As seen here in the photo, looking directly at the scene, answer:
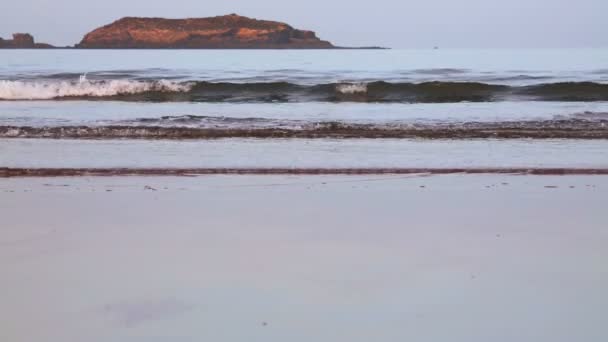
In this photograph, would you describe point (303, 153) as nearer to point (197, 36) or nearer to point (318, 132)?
point (318, 132)

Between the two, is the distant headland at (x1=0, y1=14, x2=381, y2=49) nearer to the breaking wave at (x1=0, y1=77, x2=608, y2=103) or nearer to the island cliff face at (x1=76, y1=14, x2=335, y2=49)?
the island cliff face at (x1=76, y1=14, x2=335, y2=49)

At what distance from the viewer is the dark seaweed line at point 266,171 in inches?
307

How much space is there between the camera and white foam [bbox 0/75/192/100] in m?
21.8

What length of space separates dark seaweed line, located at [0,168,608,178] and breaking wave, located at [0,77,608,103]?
39.4 ft

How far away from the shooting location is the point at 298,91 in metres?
22.4

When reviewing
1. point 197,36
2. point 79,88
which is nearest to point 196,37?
point 197,36

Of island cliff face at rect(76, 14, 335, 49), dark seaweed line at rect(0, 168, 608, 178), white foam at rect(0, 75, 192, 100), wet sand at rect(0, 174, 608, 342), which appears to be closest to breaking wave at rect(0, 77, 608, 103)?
white foam at rect(0, 75, 192, 100)

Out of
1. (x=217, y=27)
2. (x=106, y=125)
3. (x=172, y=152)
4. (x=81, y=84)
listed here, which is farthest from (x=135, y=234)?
(x=217, y=27)

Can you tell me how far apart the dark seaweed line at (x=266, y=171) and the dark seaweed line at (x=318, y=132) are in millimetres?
3170

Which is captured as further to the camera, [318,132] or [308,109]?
[308,109]

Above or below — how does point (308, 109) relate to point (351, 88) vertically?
below

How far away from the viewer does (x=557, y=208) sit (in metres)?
5.98

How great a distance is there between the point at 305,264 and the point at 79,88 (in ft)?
62.7

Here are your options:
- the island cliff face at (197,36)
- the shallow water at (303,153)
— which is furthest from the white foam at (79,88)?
the island cliff face at (197,36)
